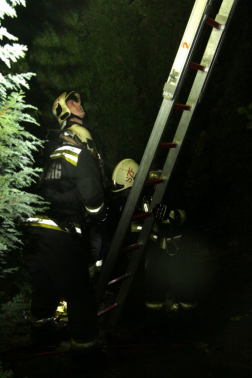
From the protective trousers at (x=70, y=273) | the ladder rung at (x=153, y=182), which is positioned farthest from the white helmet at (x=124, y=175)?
the protective trousers at (x=70, y=273)

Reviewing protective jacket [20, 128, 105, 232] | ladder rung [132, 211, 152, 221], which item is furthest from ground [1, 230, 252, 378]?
ladder rung [132, 211, 152, 221]

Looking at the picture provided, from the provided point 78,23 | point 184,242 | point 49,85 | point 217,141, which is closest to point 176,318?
point 184,242

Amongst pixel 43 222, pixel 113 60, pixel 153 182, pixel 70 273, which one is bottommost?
pixel 70 273

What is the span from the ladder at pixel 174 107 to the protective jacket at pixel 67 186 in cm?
42

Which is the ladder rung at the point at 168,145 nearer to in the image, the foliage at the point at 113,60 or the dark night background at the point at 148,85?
the dark night background at the point at 148,85

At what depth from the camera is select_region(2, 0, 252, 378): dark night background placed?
402cm

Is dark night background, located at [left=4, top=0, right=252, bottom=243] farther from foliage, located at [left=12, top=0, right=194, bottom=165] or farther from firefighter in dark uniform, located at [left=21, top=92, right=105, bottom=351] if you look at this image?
firefighter in dark uniform, located at [left=21, top=92, right=105, bottom=351]

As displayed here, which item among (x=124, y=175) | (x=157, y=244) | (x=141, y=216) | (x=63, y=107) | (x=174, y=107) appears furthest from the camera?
(x=157, y=244)

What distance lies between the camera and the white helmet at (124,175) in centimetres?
334

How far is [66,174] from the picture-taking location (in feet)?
9.00

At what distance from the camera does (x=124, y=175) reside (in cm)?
335

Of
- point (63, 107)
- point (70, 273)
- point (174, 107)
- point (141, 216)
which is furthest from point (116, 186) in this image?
point (174, 107)

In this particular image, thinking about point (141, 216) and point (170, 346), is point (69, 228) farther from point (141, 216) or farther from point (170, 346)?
point (170, 346)

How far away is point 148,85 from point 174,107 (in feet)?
8.46
